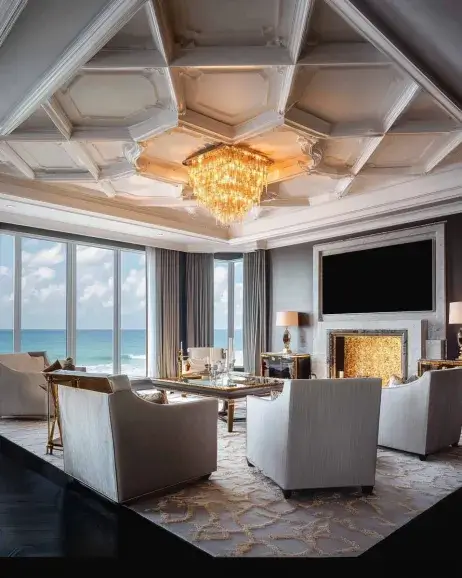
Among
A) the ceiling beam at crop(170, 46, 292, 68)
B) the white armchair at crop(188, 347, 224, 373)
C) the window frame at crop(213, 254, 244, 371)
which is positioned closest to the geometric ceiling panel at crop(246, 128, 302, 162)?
the ceiling beam at crop(170, 46, 292, 68)

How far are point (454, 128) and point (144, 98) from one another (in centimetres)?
258

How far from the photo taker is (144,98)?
3689mm

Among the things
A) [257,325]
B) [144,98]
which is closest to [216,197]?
[144,98]

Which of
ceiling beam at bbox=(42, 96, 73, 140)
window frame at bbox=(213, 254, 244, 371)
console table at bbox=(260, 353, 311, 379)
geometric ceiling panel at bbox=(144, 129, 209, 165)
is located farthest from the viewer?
window frame at bbox=(213, 254, 244, 371)

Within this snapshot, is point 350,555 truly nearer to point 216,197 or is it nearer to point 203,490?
point 203,490

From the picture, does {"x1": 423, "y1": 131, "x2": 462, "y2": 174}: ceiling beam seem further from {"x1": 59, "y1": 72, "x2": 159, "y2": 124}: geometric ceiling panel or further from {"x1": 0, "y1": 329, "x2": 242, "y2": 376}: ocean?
{"x1": 0, "y1": 329, "x2": 242, "y2": 376}: ocean

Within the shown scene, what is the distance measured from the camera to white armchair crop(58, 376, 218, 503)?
3.04m

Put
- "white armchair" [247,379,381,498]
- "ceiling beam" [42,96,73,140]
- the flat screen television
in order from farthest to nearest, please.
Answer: the flat screen television
"ceiling beam" [42,96,73,140]
"white armchair" [247,379,381,498]

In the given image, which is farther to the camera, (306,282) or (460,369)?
(306,282)

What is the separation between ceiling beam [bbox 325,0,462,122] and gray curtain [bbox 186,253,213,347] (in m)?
6.44

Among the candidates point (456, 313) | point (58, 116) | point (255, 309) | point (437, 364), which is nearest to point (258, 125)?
point (58, 116)

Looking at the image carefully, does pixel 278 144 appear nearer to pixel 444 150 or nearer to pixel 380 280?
pixel 444 150

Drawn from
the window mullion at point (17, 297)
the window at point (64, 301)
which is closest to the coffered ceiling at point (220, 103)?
the window mullion at point (17, 297)

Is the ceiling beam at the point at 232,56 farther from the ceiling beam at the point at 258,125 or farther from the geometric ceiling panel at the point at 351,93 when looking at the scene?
the ceiling beam at the point at 258,125
